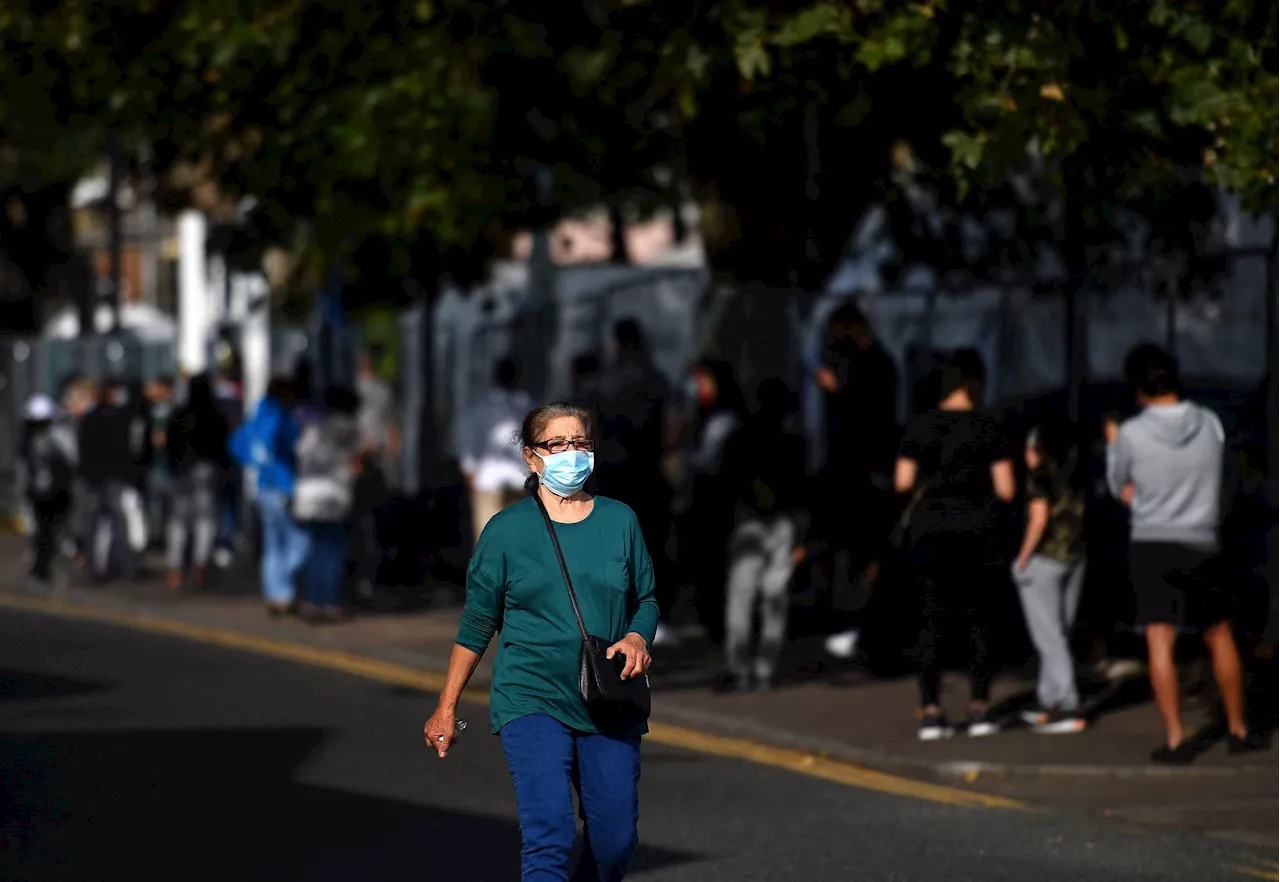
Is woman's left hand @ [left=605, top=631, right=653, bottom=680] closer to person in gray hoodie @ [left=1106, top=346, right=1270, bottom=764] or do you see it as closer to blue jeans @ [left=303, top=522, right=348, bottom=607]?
person in gray hoodie @ [left=1106, top=346, right=1270, bottom=764]

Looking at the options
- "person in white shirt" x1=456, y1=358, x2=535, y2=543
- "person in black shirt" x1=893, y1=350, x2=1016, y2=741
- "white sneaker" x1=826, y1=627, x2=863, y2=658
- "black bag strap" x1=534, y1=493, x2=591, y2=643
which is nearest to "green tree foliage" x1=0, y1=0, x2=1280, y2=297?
"person in black shirt" x1=893, y1=350, x2=1016, y2=741

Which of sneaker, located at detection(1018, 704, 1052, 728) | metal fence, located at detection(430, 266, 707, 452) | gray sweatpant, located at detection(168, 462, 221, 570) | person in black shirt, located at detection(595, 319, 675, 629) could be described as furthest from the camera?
metal fence, located at detection(430, 266, 707, 452)

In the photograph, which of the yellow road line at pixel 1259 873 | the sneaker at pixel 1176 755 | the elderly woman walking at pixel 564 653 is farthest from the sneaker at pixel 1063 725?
the elderly woman walking at pixel 564 653

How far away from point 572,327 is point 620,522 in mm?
14144

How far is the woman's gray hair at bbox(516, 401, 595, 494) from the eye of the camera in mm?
6320

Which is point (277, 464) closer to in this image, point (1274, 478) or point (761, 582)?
point (761, 582)

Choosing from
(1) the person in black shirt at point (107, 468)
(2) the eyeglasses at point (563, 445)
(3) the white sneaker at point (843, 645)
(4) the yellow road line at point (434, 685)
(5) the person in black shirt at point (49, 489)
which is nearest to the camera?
(2) the eyeglasses at point (563, 445)

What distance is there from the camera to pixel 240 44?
14039mm

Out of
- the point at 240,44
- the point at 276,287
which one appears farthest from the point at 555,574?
the point at 276,287

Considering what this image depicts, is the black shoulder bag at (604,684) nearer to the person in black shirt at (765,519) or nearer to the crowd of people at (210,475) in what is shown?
the person in black shirt at (765,519)

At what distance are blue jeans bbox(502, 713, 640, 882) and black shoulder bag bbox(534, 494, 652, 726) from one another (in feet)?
0.25

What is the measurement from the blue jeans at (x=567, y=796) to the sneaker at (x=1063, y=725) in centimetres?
539

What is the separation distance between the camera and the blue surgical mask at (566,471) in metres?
6.21

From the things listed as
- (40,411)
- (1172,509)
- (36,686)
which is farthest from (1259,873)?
(40,411)
